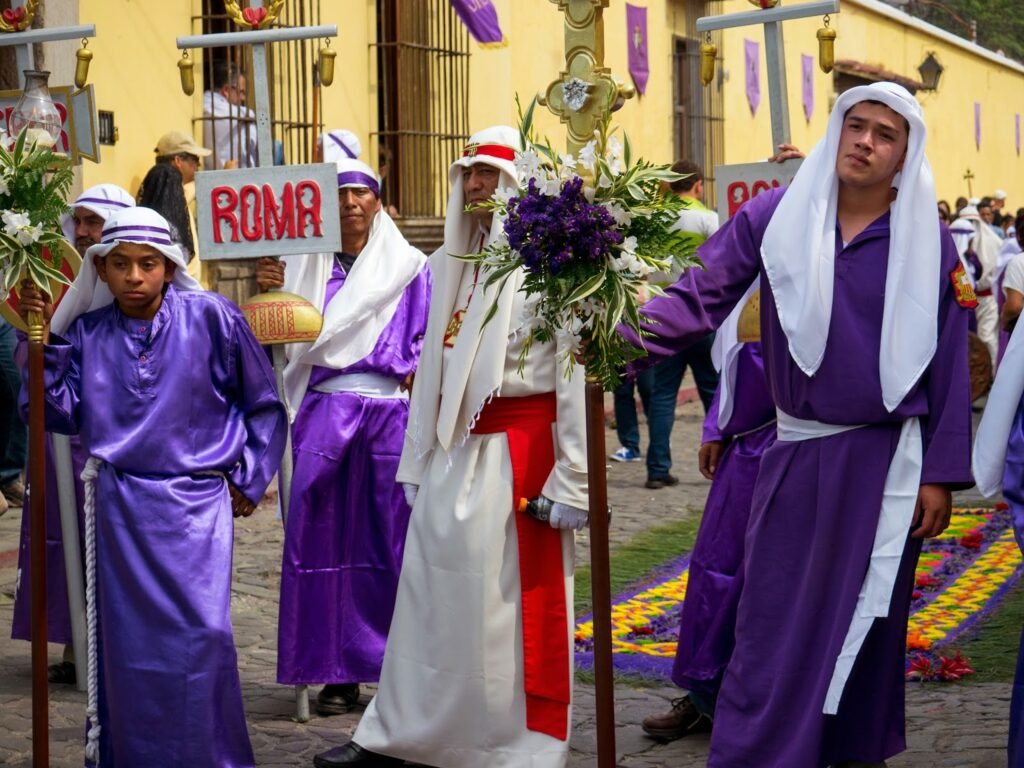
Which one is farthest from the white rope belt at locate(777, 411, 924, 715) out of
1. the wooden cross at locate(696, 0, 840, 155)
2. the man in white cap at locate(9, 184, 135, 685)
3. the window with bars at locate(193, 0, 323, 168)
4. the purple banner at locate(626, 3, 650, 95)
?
the purple banner at locate(626, 3, 650, 95)

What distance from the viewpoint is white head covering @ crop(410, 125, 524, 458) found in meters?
5.34

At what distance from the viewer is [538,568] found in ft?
17.5

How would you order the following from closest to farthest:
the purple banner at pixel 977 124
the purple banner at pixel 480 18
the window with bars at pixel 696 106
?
the purple banner at pixel 480 18 < the window with bars at pixel 696 106 < the purple banner at pixel 977 124

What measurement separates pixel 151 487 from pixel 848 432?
2040 mm

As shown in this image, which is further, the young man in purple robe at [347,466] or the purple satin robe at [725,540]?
the young man in purple robe at [347,466]

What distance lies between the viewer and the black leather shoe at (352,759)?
556cm

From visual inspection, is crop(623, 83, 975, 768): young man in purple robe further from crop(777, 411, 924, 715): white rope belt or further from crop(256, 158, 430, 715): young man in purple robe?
crop(256, 158, 430, 715): young man in purple robe

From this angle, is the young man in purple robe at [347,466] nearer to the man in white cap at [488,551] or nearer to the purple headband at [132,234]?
the man in white cap at [488,551]

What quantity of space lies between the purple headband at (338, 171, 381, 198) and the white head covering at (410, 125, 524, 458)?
1.09 meters

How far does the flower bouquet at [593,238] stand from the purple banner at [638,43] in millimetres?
14824

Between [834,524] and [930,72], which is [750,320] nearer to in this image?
[834,524]

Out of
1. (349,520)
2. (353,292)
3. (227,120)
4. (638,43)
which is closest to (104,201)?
(353,292)

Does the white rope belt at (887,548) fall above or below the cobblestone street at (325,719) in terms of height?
above

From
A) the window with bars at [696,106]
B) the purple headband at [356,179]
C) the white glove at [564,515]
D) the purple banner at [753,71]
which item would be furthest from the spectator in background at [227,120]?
the purple banner at [753,71]
